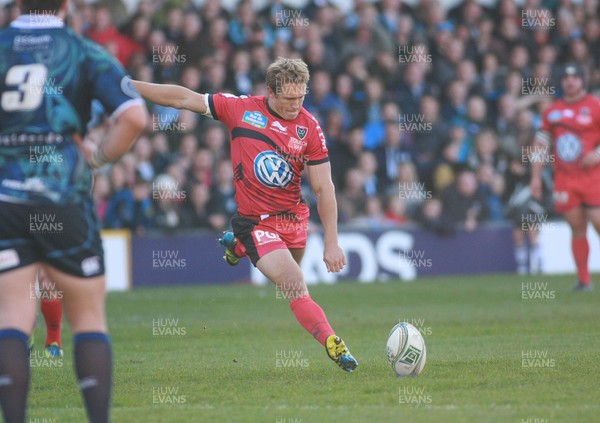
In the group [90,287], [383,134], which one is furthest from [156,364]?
[383,134]

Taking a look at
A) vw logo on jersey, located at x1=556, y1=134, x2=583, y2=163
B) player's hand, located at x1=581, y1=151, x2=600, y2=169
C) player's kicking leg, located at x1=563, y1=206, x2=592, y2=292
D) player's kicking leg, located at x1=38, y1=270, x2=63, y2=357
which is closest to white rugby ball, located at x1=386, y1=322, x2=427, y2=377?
player's kicking leg, located at x1=38, y1=270, x2=63, y2=357

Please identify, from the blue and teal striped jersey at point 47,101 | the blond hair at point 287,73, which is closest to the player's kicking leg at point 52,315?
the blond hair at point 287,73

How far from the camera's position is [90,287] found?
5.50m

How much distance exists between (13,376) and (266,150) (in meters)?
3.99

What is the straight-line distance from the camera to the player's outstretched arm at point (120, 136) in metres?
5.51

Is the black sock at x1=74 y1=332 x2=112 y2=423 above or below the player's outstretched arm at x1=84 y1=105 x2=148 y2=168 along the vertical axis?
below

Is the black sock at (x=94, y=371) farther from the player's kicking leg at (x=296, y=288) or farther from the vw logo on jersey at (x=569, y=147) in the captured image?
the vw logo on jersey at (x=569, y=147)

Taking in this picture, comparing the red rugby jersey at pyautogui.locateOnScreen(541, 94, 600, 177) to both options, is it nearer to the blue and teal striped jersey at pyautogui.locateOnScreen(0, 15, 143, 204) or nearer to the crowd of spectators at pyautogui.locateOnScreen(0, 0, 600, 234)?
the crowd of spectators at pyautogui.locateOnScreen(0, 0, 600, 234)

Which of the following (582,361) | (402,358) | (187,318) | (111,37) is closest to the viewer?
(402,358)

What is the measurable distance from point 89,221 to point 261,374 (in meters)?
3.64

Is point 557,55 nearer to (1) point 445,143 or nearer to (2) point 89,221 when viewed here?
(1) point 445,143

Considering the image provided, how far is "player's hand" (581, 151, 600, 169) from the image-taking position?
14734mm

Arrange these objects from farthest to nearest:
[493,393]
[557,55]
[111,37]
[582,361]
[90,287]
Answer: [557,55] < [111,37] < [582,361] < [493,393] < [90,287]

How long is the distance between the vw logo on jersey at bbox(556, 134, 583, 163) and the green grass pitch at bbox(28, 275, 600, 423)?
1.89 m
